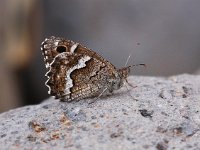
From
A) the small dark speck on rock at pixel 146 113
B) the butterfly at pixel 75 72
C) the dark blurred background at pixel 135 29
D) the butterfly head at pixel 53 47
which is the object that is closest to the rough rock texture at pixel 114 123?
the small dark speck on rock at pixel 146 113

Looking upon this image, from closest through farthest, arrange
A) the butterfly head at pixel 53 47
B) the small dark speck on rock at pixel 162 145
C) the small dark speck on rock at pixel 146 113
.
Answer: the small dark speck on rock at pixel 162 145
the small dark speck on rock at pixel 146 113
the butterfly head at pixel 53 47

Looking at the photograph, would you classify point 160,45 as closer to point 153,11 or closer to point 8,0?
point 153,11

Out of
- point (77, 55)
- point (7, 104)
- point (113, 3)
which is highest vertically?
point (113, 3)

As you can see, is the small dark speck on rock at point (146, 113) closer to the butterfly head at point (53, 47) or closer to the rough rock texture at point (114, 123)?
the rough rock texture at point (114, 123)

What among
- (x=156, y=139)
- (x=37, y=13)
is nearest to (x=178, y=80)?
(x=156, y=139)

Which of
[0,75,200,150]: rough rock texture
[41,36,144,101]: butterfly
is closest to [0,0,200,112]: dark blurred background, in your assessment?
[41,36,144,101]: butterfly

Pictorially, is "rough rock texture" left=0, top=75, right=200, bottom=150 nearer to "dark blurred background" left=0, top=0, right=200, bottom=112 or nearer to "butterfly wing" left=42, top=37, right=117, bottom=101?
"butterfly wing" left=42, top=37, right=117, bottom=101

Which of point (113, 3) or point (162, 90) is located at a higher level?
point (113, 3)
